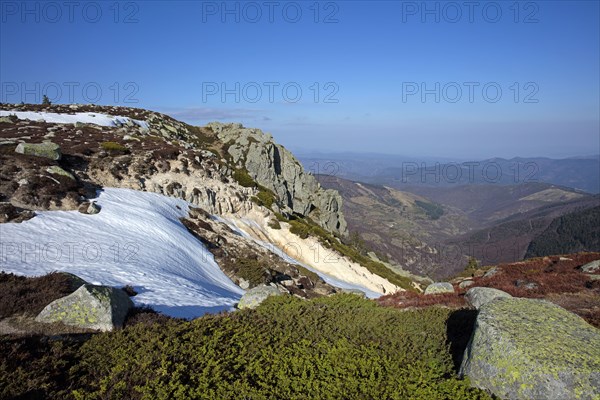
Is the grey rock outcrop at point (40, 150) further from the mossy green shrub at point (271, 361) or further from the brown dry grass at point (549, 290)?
the brown dry grass at point (549, 290)

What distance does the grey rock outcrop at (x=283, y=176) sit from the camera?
71.3m

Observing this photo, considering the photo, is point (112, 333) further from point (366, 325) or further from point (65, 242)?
point (65, 242)

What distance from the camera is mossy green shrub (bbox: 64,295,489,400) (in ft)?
23.8

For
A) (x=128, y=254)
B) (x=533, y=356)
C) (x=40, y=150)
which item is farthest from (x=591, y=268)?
(x=40, y=150)

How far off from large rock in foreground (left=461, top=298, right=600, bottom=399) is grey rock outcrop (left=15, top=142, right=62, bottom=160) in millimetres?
34030

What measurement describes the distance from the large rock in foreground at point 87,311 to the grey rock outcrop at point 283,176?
5827 centimetres

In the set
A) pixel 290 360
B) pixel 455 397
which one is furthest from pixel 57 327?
pixel 455 397

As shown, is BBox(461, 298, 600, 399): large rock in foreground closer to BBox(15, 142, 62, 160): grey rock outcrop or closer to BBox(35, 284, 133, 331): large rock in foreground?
BBox(35, 284, 133, 331): large rock in foreground

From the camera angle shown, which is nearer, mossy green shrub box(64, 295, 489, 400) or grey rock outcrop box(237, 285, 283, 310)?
mossy green shrub box(64, 295, 489, 400)

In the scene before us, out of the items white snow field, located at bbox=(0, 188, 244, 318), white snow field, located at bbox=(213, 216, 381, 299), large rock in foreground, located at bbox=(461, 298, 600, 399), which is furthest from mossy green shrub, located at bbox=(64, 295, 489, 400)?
white snow field, located at bbox=(213, 216, 381, 299)

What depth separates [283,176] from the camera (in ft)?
259

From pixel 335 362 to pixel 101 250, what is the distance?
16.8 m

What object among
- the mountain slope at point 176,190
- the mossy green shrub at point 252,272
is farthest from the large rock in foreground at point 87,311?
the mossy green shrub at point 252,272

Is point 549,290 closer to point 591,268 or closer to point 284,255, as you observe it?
point 591,268
